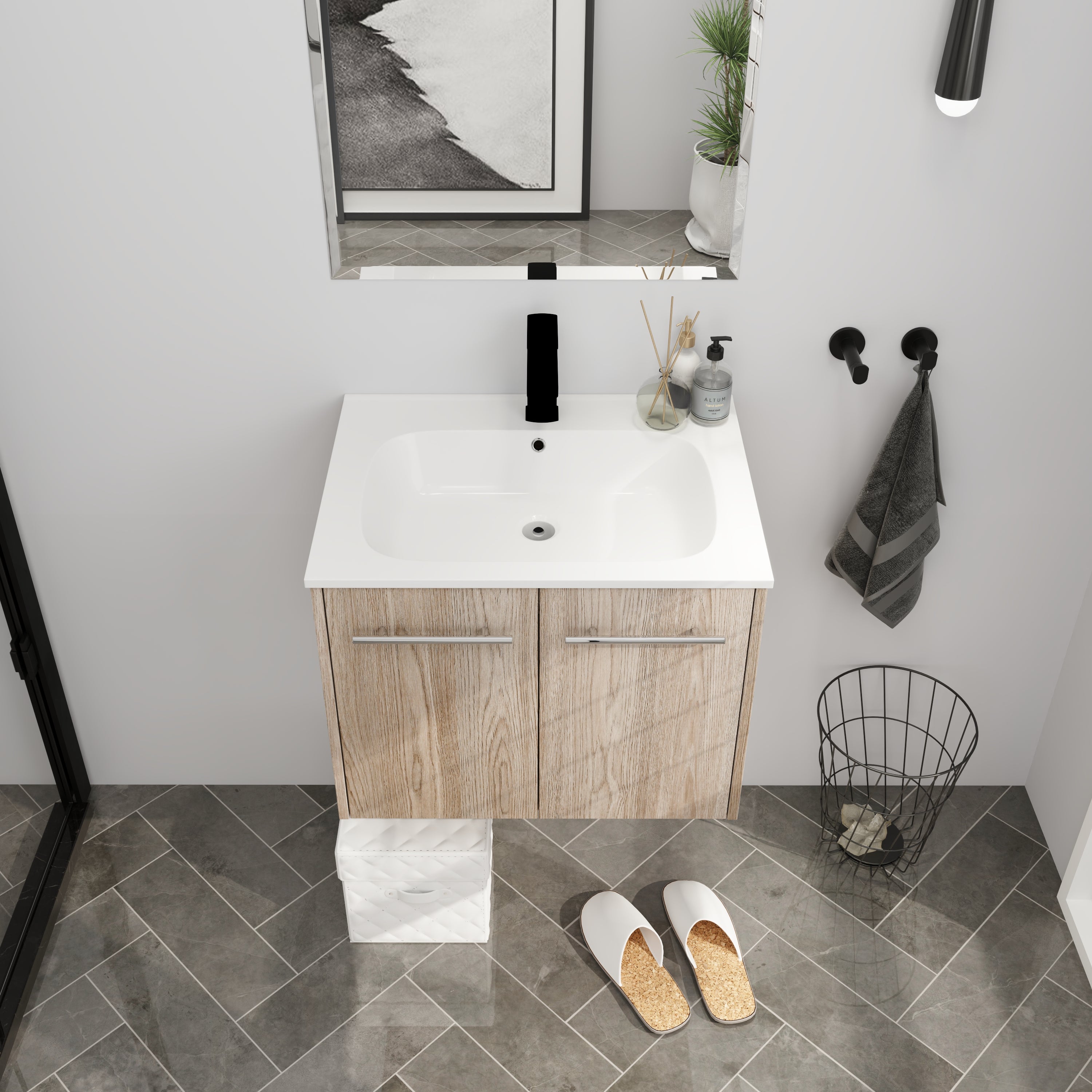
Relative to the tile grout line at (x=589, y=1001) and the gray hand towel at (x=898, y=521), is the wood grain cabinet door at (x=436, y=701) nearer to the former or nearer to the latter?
the tile grout line at (x=589, y=1001)

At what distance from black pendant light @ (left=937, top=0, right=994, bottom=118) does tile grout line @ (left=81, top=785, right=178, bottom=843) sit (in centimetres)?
228

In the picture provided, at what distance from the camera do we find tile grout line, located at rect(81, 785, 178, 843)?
8.67 ft

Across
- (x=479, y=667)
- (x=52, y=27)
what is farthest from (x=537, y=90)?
(x=479, y=667)

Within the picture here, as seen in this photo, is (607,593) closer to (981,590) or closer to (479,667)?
(479,667)

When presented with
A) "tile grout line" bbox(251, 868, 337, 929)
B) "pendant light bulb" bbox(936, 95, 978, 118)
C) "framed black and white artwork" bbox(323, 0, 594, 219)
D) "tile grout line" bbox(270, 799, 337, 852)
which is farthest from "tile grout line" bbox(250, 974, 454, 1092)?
"pendant light bulb" bbox(936, 95, 978, 118)

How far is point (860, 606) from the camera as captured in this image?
2.48m

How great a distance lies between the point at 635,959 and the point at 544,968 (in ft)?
0.64

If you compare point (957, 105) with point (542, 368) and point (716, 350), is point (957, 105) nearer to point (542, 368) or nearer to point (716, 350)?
point (716, 350)

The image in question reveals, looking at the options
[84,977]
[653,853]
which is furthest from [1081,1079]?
[84,977]

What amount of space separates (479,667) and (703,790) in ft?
1.66

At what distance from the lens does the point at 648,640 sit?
1.84 meters

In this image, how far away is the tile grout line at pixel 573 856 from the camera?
2.54 m

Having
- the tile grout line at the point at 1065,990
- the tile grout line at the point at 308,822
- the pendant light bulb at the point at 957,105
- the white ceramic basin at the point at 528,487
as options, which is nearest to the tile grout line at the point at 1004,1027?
the tile grout line at the point at 1065,990

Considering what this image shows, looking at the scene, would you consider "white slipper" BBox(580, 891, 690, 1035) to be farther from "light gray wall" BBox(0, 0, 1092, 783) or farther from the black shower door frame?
the black shower door frame
